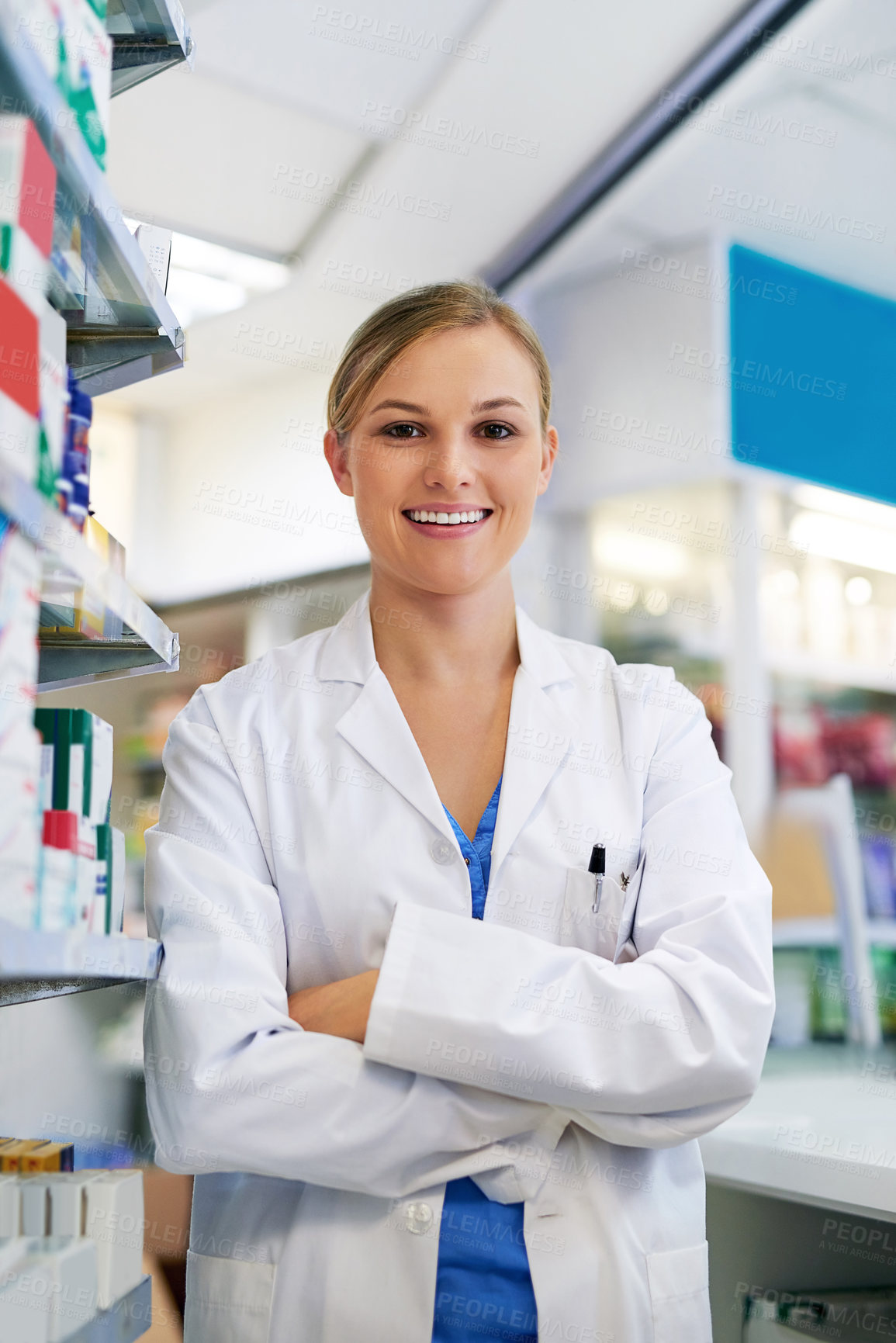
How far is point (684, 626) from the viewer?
427 cm

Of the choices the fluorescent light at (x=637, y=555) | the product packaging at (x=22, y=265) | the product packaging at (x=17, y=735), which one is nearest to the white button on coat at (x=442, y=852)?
the product packaging at (x=17, y=735)

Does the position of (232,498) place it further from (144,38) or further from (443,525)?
Result: (144,38)

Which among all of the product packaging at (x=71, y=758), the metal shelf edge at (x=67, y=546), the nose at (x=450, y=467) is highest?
the nose at (x=450, y=467)

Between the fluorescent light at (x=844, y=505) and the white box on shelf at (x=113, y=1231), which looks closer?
the white box on shelf at (x=113, y=1231)

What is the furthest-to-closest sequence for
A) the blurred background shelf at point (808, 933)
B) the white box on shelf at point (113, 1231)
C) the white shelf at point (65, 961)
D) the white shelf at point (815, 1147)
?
the blurred background shelf at point (808, 933), the white shelf at point (815, 1147), the white box on shelf at point (113, 1231), the white shelf at point (65, 961)

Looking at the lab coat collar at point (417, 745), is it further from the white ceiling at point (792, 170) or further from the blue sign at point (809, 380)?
the blue sign at point (809, 380)

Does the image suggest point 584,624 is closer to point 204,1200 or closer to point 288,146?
point 288,146

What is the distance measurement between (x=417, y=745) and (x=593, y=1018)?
17.4 inches

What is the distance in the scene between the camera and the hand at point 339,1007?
51.8 inches

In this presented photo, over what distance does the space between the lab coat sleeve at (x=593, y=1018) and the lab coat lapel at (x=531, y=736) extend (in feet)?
0.60

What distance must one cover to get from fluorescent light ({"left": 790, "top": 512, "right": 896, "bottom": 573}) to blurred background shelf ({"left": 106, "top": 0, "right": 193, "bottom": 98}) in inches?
133

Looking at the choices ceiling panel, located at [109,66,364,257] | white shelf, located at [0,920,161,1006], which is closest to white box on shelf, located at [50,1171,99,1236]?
white shelf, located at [0,920,161,1006]

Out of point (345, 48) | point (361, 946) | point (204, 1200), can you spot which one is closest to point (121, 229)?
point (361, 946)

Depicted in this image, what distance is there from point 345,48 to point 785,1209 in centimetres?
297
